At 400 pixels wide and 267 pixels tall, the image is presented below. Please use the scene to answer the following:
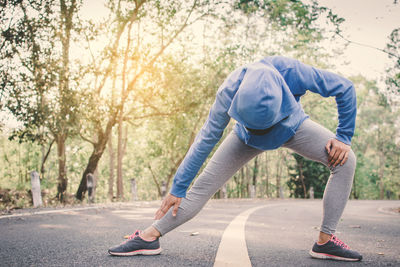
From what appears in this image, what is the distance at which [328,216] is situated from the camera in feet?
9.47

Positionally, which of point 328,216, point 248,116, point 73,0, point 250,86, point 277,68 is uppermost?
point 73,0

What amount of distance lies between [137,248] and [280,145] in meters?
1.48

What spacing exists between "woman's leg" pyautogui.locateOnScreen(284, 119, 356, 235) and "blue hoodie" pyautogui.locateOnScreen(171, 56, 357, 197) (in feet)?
0.39

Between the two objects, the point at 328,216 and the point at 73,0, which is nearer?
the point at 328,216

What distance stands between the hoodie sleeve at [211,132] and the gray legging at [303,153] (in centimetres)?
23

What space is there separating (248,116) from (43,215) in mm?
5904

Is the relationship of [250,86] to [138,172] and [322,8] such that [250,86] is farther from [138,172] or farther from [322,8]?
[138,172]

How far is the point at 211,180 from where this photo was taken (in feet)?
9.61

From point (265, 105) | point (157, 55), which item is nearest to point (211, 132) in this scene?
point (265, 105)

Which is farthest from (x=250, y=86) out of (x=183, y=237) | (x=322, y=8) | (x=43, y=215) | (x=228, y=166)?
→ (x=322, y=8)

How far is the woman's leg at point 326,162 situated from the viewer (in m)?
2.81

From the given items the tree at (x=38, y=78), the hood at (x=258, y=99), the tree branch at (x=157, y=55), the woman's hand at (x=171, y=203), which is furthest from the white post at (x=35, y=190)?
the hood at (x=258, y=99)

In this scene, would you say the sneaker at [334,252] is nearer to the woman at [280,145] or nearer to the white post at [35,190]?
the woman at [280,145]

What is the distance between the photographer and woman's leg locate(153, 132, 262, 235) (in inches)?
112
